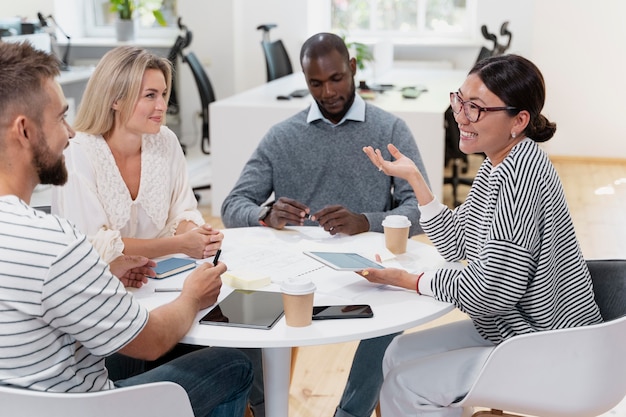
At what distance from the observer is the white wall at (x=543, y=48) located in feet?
22.2

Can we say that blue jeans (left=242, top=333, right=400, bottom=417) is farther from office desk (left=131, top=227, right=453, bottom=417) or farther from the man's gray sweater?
the man's gray sweater

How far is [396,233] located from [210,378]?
651 mm

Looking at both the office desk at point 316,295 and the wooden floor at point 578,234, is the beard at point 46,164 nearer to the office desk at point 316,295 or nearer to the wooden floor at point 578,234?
the office desk at point 316,295

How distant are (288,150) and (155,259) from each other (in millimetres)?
708

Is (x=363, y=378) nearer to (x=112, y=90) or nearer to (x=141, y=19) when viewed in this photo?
(x=112, y=90)

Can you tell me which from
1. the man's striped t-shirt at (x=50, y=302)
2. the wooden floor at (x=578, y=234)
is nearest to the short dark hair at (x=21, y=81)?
the man's striped t-shirt at (x=50, y=302)

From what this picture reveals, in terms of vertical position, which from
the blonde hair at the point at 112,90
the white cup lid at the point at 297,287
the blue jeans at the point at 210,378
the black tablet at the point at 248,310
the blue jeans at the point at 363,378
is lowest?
the blue jeans at the point at 363,378

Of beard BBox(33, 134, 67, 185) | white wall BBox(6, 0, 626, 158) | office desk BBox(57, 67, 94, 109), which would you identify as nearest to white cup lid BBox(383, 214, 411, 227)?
beard BBox(33, 134, 67, 185)

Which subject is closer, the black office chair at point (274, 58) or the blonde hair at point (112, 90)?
the blonde hair at point (112, 90)

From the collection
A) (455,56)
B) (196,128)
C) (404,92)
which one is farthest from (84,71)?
(455,56)

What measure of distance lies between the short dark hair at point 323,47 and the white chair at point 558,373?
1267 mm

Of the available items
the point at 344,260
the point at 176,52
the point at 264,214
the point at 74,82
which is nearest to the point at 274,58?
the point at 176,52

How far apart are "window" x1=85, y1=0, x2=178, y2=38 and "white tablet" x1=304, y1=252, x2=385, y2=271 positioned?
19.9ft

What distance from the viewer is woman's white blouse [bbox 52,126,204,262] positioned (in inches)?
Answer: 83.4
